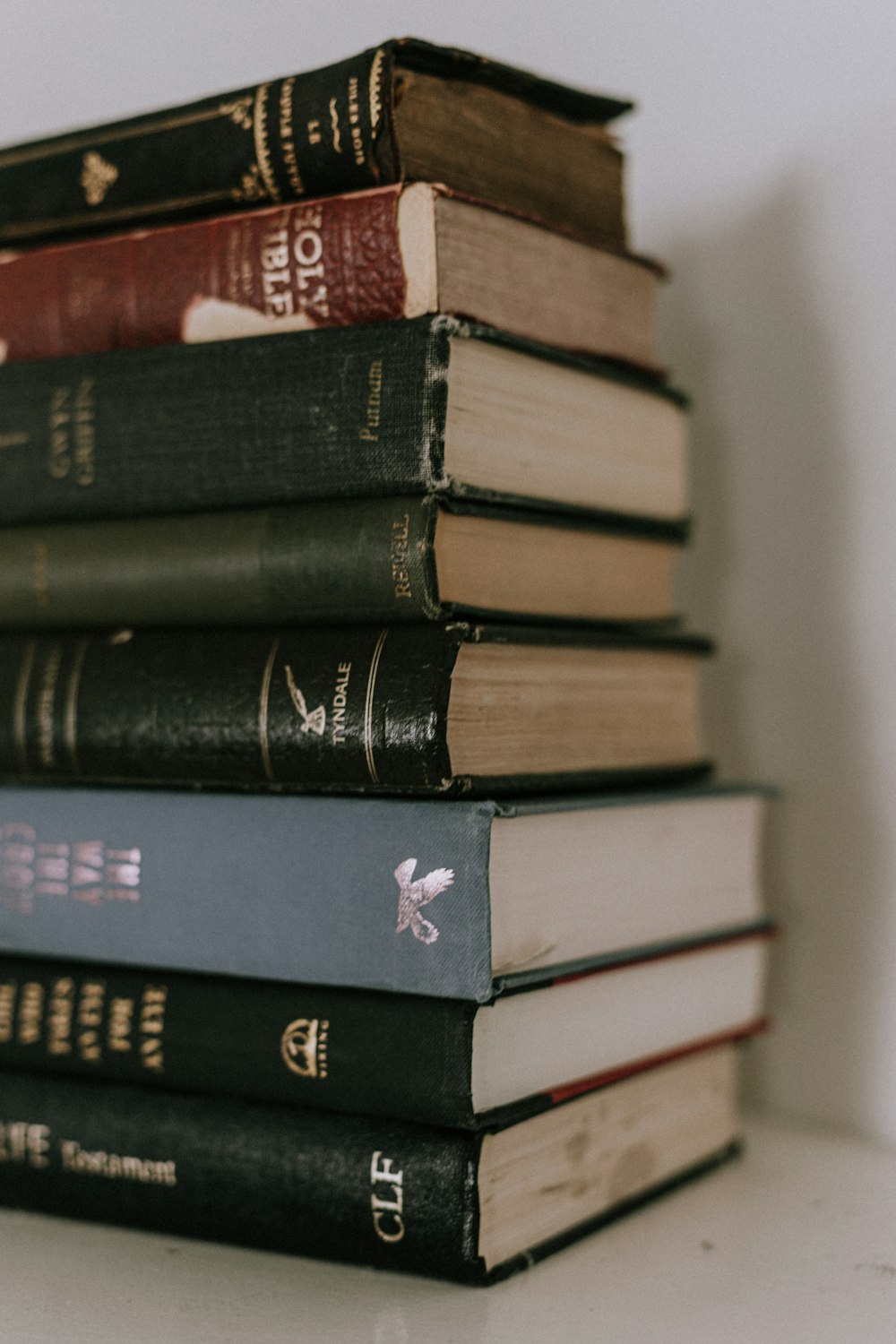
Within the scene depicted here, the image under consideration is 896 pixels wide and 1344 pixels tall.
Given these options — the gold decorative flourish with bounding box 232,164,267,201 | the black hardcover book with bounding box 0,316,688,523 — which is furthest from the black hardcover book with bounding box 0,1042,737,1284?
the gold decorative flourish with bounding box 232,164,267,201

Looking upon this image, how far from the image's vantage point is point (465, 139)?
0.62 meters

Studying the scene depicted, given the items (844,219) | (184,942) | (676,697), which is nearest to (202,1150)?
(184,942)

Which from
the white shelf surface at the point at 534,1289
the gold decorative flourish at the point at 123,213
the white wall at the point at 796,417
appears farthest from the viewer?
the white wall at the point at 796,417

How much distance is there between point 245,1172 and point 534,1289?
0.13 metres

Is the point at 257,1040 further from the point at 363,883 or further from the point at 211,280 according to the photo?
the point at 211,280

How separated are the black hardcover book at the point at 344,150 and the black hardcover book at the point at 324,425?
0.07 metres

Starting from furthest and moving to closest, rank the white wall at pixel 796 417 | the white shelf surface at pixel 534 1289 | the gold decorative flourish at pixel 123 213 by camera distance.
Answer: the white wall at pixel 796 417 < the gold decorative flourish at pixel 123 213 < the white shelf surface at pixel 534 1289

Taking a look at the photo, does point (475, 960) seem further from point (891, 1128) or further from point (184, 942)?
point (891, 1128)

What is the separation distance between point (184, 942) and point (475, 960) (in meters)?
0.14

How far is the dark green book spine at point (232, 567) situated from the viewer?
57 cm

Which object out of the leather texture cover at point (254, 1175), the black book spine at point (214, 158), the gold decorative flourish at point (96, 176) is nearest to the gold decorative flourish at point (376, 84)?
the black book spine at point (214, 158)

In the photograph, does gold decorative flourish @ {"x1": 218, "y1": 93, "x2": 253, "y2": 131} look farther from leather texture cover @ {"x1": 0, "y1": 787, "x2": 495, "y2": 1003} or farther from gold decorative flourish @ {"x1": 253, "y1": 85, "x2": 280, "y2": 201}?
leather texture cover @ {"x1": 0, "y1": 787, "x2": 495, "y2": 1003}

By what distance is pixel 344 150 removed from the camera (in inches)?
23.1

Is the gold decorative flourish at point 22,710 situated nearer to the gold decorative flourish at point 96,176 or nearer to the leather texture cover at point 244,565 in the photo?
the leather texture cover at point 244,565
